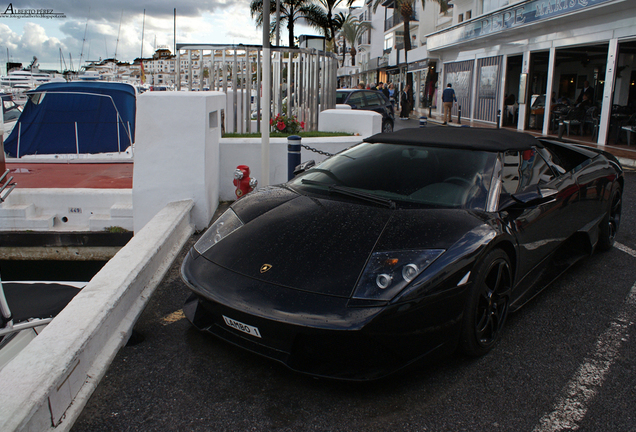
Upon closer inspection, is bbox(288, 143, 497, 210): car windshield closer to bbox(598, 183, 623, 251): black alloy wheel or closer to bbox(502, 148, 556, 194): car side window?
bbox(502, 148, 556, 194): car side window

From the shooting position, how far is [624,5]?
44.2 feet

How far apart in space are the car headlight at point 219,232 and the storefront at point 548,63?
1377cm

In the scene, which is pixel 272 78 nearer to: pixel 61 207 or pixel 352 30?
pixel 61 207

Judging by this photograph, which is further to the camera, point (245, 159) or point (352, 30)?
point (352, 30)

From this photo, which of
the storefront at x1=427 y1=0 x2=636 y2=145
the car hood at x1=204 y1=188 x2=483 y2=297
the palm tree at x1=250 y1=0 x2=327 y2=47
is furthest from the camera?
the palm tree at x1=250 y1=0 x2=327 y2=47

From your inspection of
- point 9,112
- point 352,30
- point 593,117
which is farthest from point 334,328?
point 352,30

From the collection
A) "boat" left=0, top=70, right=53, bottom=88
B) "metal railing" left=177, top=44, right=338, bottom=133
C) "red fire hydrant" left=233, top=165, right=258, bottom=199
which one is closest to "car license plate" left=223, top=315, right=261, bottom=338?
"red fire hydrant" left=233, top=165, right=258, bottom=199

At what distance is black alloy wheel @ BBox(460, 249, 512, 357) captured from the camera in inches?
107

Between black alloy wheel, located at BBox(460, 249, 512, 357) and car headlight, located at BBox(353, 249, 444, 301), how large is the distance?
1.10 feet

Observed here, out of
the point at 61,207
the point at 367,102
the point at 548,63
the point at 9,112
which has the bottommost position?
the point at 61,207

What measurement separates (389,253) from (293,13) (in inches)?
→ 1523

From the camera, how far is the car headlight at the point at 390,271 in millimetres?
2457

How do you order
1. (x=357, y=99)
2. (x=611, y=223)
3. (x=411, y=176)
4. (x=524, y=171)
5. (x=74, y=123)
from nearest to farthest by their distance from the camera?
(x=411, y=176), (x=524, y=171), (x=611, y=223), (x=74, y=123), (x=357, y=99)

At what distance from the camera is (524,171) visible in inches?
144
